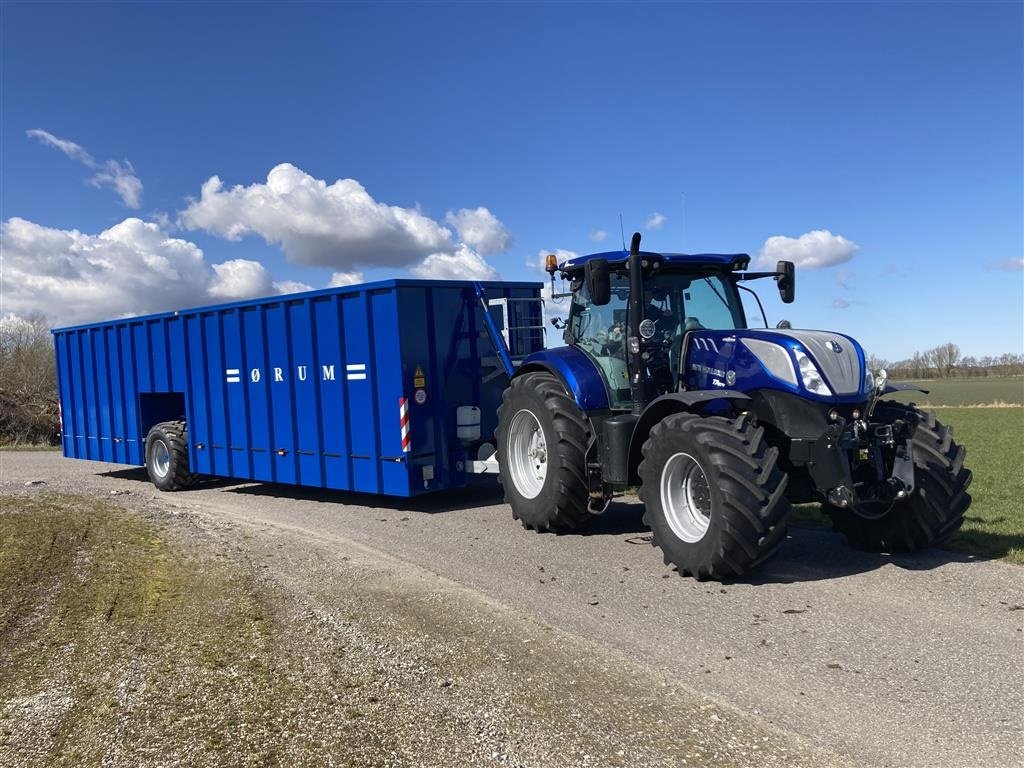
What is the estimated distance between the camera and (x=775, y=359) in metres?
6.37

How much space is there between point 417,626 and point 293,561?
237 cm

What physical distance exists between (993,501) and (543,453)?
612 cm

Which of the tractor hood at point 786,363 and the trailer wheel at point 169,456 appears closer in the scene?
the tractor hood at point 786,363

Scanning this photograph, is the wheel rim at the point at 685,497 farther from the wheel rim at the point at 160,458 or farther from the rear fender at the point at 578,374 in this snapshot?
the wheel rim at the point at 160,458

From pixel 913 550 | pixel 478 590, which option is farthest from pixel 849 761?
pixel 913 550

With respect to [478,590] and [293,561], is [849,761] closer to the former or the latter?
[478,590]

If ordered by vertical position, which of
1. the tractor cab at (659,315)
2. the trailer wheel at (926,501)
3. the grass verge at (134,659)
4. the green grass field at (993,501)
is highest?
the tractor cab at (659,315)

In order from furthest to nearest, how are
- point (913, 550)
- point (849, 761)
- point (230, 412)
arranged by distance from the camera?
point (230, 412)
point (913, 550)
point (849, 761)

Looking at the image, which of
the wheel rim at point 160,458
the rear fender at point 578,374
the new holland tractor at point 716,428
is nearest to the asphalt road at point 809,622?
the new holland tractor at point 716,428

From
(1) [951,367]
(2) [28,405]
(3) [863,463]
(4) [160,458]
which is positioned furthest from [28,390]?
(1) [951,367]

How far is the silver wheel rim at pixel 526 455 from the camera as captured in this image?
831 centimetres

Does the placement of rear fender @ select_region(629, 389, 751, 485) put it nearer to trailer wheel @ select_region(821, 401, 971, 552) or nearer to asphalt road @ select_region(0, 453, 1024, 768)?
→ asphalt road @ select_region(0, 453, 1024, 768)

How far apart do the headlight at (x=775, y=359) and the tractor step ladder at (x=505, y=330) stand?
11.9 feet

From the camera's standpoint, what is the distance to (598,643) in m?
4.85
